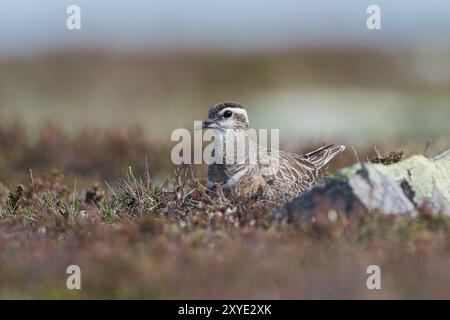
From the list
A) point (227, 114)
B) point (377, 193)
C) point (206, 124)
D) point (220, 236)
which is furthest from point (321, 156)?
point (220, 236)

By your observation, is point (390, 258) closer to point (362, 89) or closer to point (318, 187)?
point (318, 187)

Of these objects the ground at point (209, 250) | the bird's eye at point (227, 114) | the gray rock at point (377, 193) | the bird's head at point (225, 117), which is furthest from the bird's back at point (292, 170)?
the gray rock at point (377, 193)

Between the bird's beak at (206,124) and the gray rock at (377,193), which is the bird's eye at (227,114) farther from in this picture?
the gray rock at (377,193)

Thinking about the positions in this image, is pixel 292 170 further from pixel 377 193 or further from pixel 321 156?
pixel 377 193

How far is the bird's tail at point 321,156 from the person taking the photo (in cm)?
1123

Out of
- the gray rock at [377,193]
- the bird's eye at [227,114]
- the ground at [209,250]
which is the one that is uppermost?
the bird's eye at [227,114]

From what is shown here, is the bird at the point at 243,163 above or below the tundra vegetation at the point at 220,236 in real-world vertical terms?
above

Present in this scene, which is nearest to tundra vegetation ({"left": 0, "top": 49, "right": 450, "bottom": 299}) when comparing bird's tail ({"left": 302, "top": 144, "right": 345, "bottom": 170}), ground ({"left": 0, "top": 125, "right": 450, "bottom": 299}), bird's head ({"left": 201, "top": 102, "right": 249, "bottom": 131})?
ground ({"left": 0, "top": 125, "right": 450, "bottom": 299})

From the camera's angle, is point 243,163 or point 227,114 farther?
point 227,114

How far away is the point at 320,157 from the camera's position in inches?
450

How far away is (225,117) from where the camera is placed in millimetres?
9953

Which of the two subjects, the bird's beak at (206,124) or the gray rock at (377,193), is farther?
the bird's beak at (206,124)

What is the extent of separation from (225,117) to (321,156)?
202 centimetres
